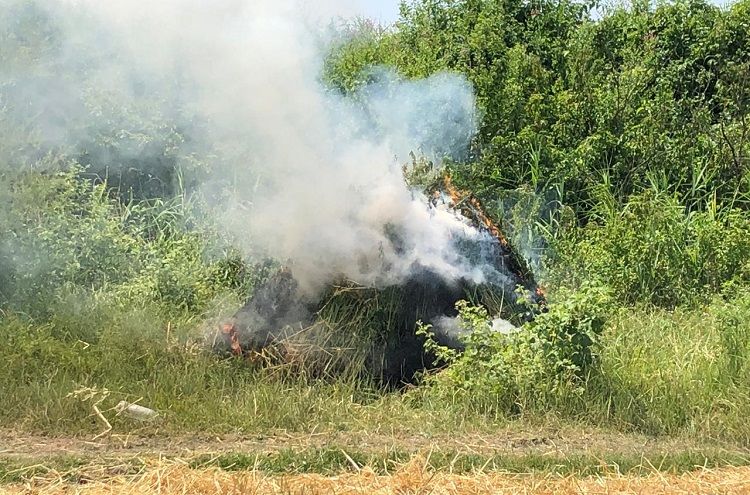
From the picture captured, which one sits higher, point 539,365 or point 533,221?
point 533,221

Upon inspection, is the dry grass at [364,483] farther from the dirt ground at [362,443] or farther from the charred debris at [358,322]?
the charred debris at [358,322]

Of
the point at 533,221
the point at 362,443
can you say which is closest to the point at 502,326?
the point at 362,443

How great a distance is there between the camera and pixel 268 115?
786 cm

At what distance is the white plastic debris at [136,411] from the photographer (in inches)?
248

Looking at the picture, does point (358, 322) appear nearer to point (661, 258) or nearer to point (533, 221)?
point (533, 221)

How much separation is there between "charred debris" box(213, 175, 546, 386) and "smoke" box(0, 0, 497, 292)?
0.42 ft

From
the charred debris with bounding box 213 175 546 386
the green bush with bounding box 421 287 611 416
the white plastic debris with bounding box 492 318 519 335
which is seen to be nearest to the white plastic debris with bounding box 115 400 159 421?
the charred debris with bounding box 213 175 546 386

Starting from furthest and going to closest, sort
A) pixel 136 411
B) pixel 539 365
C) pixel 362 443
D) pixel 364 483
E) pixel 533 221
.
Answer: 1. pixel 533 221
2. pixel 539 365
3. pixel 136 411
4. pixel 362 443
5. pixel 364 483

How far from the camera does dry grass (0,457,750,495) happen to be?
4.72m

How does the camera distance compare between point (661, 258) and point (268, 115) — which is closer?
point (268, 115)

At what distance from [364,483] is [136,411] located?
2124 millimetres

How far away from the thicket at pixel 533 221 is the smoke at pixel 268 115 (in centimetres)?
20

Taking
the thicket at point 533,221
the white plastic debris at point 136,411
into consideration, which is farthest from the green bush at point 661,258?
the white plastic debris at point 136,411

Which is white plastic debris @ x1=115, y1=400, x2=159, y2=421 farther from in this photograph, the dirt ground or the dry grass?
the dry grass
